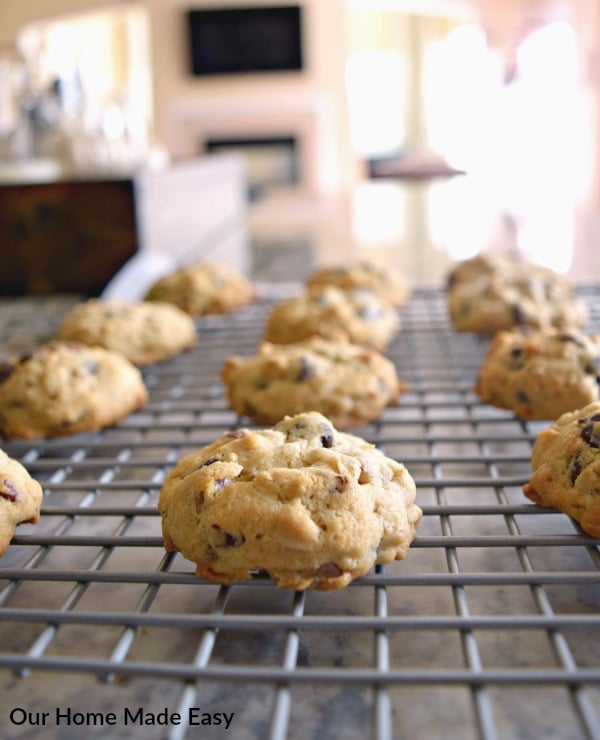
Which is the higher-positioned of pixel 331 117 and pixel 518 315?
pixel 331 117

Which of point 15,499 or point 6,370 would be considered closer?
point 15,499

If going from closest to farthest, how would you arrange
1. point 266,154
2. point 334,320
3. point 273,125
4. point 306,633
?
point 306,633, point 334,320, point 273,125, point 266,154

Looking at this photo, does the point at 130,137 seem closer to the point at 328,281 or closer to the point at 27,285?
the point at 27,285

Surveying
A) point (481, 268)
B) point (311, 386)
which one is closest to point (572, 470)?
point (311, 386)

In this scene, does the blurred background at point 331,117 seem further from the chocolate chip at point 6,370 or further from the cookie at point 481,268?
the chocolate chip at point 6,370

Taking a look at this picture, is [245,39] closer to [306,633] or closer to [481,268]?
[481,268]

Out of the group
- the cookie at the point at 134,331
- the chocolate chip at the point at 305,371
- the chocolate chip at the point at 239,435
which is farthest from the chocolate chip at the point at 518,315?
the chocolate chip at the point at 239,435

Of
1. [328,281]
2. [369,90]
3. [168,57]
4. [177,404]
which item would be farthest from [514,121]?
[177,404]
